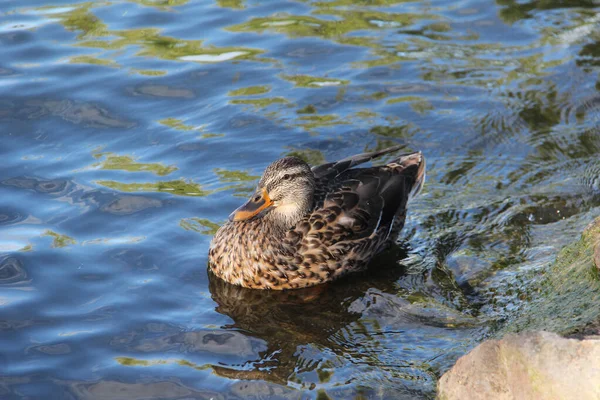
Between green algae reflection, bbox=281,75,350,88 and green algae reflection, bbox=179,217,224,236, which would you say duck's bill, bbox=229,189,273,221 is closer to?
green algae reflection, bbox=179,217,224,236

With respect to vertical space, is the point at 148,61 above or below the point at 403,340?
above

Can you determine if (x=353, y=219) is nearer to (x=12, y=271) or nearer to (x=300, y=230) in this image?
(x=300, y=230)

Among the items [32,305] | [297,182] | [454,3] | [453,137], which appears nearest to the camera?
[32,305]

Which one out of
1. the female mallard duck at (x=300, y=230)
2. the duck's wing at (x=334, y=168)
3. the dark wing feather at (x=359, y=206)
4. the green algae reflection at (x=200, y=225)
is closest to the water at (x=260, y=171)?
the green algae reflection at (x=200, y=225)

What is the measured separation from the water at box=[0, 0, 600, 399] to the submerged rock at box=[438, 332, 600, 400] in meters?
0.86

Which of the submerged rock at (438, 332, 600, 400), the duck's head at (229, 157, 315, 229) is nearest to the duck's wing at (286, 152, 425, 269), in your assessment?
the duck's head at (229, 157, 315, 229)

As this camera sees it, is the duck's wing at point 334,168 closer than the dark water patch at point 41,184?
Yes

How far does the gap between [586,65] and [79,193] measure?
6.14 m

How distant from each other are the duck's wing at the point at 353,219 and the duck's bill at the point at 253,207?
0.31 m

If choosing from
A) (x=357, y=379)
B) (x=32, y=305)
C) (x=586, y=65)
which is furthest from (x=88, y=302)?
(x=586, y=65)

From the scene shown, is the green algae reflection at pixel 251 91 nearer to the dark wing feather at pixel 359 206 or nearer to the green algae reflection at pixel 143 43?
the green algae reflection at pixel 143 43

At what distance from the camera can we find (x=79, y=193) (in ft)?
25.9

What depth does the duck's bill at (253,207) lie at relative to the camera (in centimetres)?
676

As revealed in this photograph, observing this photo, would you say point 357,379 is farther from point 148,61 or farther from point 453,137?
point 148,61
